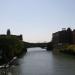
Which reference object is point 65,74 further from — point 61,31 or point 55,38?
point 55,38

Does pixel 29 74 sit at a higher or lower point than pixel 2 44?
lower

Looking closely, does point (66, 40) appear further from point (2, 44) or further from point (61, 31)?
point (2, 44)

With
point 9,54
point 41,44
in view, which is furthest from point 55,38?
point 9,54

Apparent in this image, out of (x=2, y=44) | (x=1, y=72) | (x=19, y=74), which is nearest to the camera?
(x=1, y=72)

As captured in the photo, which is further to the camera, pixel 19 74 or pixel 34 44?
pixel 34 44

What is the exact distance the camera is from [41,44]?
180 metres

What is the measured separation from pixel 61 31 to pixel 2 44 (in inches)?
4119

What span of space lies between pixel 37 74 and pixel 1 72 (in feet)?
16.5

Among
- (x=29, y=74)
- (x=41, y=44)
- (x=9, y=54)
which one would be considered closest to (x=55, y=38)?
(x=41, y=44)

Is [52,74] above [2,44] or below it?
below

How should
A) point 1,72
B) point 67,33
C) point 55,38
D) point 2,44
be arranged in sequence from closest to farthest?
1. point 1,72
2. point 2,44
3. point 67,33
4. point 55,38

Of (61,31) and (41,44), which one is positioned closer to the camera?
(61,31)

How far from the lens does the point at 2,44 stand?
5944cm

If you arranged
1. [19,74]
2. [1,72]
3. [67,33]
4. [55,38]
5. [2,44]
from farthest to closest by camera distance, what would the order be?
[55,38] → [67,33] → [2,44] → [19,74] → [1,72]
